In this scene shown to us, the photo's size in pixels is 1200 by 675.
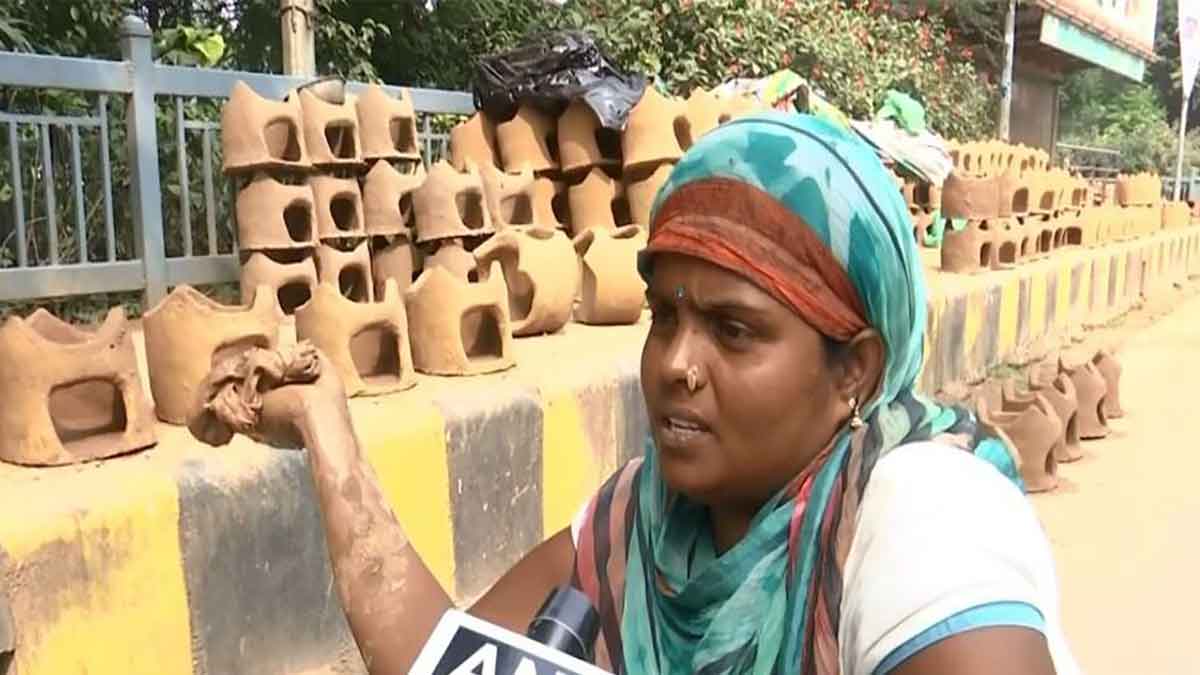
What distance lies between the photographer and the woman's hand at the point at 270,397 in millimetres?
1389

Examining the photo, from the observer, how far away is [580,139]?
523cm

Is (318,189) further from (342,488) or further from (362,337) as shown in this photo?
(342,488)

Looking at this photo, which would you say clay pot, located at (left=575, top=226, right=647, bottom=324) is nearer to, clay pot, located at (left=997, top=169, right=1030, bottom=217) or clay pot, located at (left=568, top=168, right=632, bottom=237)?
clay pot, located at (left=568, top=168, right=632, bottom=237)

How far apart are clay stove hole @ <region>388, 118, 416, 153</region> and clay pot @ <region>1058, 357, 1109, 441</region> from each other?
3237 mm

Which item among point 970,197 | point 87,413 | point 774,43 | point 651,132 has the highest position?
point 774,43

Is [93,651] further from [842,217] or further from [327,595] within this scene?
[842,217]

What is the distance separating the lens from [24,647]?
201 centimetres

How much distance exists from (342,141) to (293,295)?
66 cm

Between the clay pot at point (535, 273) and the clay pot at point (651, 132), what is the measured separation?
1076mm

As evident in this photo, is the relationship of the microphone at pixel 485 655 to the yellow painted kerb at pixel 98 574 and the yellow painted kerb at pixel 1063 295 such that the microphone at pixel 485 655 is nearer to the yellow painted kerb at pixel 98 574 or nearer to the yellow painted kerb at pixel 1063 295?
the yellow painted kerb at pixel 98 574

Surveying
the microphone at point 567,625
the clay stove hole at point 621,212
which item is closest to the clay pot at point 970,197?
the clay stove hole at point 621,212

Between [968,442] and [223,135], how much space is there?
3501mm

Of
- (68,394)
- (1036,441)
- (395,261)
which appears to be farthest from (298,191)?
(1036,441)

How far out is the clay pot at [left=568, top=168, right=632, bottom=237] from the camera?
5195 millimetres
